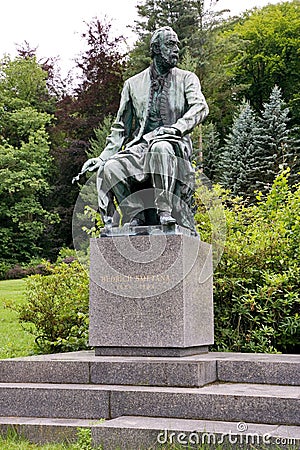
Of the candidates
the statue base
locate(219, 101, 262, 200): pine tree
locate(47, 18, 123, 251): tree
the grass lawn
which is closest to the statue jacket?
the statue base

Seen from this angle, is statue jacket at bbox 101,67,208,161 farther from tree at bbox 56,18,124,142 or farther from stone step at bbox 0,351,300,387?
tree at bbox 56,18,124,142

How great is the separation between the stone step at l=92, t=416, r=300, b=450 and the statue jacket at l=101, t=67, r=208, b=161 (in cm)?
292

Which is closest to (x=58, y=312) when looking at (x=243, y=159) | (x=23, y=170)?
(x=243, y=159)

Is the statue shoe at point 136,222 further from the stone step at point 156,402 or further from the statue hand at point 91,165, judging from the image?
the stone step at point 156,402

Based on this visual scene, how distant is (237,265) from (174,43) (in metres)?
2.88

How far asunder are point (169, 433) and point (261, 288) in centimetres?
375

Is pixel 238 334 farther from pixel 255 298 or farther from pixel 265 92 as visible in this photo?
pixel 265 92

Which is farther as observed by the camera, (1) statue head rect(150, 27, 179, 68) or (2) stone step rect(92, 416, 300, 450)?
(1) statue head rect(150, 27, 179, 68)

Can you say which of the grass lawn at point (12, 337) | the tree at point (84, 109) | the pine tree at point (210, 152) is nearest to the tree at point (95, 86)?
the tree at point (84, 109)

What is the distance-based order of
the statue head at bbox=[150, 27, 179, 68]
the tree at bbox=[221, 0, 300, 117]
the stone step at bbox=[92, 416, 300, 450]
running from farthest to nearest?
the tree at bbox=[221, 0, 300, 117], the statue head at bbox=[150, 27, 179, 68], the stone step at bbox=[92, 416, 300, 450]

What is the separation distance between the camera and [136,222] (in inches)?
257

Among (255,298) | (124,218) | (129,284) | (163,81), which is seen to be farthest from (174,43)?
(255,298)

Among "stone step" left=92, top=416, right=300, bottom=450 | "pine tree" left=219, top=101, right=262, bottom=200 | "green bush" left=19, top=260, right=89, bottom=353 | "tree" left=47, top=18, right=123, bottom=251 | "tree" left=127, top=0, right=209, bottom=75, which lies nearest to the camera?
"stone step" left=92, top=416, right=300, bottom=450

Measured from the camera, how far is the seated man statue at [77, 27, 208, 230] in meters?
6.32
